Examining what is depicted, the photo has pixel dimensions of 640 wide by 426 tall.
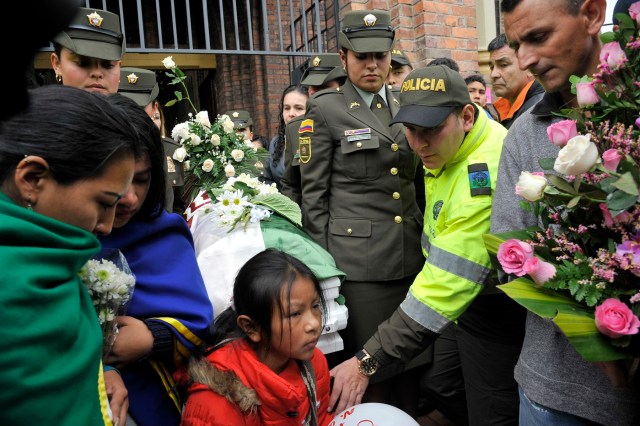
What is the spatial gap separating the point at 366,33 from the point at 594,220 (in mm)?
2161

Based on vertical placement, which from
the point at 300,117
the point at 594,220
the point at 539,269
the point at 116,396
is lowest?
the point at 116,396

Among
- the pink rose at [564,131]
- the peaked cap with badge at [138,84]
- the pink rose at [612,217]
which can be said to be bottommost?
the pink rose at [612,217]

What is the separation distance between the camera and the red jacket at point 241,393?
165cm

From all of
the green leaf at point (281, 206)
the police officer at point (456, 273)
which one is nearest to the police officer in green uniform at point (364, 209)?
the green leaf at point (281, 206)

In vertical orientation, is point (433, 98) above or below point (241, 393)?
above

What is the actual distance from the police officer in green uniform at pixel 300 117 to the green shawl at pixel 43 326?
207cm

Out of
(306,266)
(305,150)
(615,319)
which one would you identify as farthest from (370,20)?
(615,319)

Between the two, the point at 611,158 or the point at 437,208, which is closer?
the point at 611,158

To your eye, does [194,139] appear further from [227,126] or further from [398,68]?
[398,68]

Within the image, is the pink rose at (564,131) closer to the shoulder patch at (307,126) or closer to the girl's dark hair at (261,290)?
the girl's dark hair at (261,290)

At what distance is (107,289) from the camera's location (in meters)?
1.31

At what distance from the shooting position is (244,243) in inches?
87.2

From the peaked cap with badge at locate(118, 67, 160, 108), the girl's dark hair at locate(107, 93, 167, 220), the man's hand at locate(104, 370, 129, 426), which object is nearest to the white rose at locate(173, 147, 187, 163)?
the peaked cap with badge at locate(118, 67, 160, 108)

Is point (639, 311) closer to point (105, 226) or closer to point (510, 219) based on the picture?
point (510, 219)
